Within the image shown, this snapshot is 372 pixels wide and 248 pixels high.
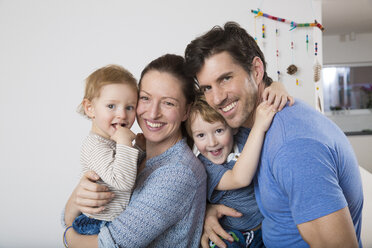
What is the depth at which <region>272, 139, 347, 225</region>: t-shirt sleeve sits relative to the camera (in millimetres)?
991

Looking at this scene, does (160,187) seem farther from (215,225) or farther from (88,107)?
(88,107)

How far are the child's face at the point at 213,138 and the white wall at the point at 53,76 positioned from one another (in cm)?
241

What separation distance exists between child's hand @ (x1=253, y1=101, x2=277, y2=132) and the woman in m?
0.34

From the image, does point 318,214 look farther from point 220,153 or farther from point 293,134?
point 220,153

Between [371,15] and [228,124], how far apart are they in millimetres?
5532

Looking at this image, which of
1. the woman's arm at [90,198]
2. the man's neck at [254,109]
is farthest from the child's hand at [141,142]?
the man's neck at [254,109]

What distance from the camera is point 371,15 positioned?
572cm

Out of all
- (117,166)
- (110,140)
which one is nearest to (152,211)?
(117,166)

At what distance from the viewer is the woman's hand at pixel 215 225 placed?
1.44m

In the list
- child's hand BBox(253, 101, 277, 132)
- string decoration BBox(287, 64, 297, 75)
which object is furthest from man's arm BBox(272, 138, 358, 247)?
string decoration BBox(287, 64, 297, 75)

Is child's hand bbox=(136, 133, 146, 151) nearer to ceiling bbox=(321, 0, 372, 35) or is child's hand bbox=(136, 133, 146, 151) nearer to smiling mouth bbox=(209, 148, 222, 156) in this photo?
smiling mouth bbox=(209, 148, 222, 156)

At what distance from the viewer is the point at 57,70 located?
13.0 feet

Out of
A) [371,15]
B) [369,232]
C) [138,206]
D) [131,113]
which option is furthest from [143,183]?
[371,15]

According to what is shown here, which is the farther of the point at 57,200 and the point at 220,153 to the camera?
the point at 57,200
